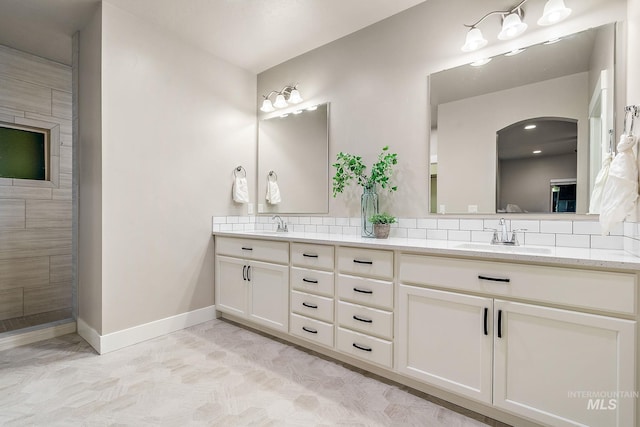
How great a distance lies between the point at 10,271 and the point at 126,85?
85.2 inches

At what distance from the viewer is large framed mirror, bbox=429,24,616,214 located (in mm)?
1727

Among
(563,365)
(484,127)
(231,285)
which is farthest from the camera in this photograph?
(231,285)

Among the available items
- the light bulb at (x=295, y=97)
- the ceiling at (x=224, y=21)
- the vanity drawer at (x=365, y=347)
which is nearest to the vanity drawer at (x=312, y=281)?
the vanity drawer at (x=365, y=347)

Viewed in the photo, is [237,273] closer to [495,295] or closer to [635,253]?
[495,295]

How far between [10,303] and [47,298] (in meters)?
0.27

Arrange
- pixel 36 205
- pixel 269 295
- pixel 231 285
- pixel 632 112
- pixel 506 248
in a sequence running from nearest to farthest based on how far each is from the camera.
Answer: pixel 632 112, pixel 506 248, pixel 269 295, pixel 231 285, pixel 36 205

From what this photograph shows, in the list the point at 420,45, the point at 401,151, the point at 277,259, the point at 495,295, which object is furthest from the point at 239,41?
the point at 495,295

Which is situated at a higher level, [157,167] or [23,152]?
[23,152]

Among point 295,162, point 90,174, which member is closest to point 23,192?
point 90,174

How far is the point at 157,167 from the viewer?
262cm

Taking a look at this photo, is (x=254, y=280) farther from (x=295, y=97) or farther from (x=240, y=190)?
(x=295, y=97)

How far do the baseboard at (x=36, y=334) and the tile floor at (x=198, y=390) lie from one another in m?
0.07

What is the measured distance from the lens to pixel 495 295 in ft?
4.92

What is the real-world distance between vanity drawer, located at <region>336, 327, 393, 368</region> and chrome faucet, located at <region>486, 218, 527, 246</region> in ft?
3.00
